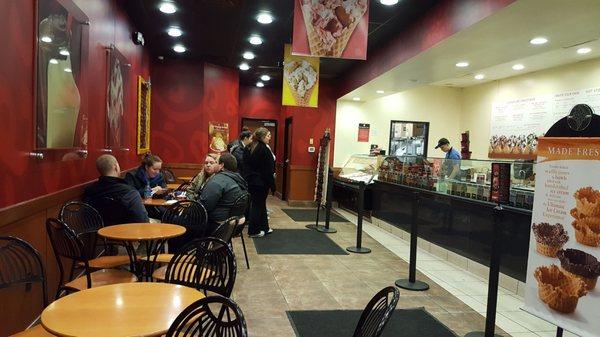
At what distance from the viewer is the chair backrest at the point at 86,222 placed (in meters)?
3.57

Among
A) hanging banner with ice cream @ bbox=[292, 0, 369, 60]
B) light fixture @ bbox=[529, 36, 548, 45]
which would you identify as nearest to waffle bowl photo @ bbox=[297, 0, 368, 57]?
hanging banner with ice cream @ bbox=[292, 0, 369, 60]

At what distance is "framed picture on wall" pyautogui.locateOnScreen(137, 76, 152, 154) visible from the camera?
723 cm

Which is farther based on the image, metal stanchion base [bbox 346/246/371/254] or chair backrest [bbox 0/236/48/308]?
metal stanchion base [bbox 346/246/371/254]

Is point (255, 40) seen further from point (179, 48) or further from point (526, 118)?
point (526, 118)

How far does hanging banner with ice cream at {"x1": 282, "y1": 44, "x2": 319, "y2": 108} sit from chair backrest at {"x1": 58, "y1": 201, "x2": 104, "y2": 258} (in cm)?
385

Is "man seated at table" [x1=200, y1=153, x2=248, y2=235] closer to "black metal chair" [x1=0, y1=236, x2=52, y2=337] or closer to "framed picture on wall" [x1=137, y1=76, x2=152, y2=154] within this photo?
"black metal chair" [x1=0, y1=236, x2=52, y2=337]

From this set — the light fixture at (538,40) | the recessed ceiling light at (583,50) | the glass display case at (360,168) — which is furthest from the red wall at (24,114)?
the recessed ceiling light at (583,50)

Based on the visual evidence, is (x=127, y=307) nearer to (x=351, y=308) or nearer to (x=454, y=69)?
(x=351, y=308)

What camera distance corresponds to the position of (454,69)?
631cm

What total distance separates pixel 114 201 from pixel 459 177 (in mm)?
3979

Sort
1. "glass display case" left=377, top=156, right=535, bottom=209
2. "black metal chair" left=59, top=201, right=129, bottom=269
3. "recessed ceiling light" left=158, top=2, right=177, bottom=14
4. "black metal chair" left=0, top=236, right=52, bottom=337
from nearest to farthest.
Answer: "black metal chair" left=0, top=236, right=52, bottom=337 < "black metal chair" left=59, top=201, right=129, bottom=269 < "glass display case" left=377, top=156, right=535, bottom=209 < "recessed ceiling light" left=158, top=2, right=177, bottom=14

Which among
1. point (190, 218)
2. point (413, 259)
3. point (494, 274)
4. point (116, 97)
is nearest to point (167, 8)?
point (116, 97)

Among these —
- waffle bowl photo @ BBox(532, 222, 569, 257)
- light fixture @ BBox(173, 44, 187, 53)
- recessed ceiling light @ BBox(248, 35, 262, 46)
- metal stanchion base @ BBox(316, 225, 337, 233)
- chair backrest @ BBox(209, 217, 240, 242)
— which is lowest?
metal stanchion base @ BBox(316, 225, 337, 233)

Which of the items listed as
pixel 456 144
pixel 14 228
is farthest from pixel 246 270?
pixel 456 144
